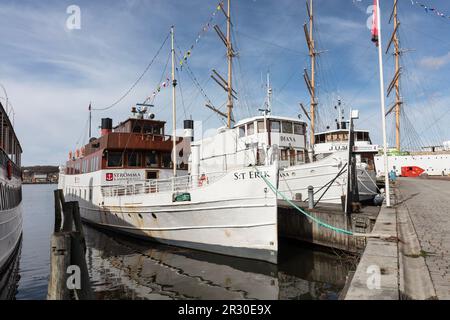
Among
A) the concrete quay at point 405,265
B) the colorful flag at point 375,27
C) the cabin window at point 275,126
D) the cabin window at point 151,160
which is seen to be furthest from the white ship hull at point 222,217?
the cabin window at point 275,126

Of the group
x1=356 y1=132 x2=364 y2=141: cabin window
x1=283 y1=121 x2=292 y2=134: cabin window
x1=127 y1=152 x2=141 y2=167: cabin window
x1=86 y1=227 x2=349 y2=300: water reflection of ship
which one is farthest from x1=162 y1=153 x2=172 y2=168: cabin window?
x1=356 y1=132 x2=364 y2=141: cabin window

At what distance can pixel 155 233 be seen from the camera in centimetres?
1394

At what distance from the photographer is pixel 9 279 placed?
34.8 feet

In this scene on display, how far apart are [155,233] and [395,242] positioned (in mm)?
10358

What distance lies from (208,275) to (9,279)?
7314mm

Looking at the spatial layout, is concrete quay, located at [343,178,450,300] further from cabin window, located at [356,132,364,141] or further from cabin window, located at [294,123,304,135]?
cabin window, located at [356,132,364,141]

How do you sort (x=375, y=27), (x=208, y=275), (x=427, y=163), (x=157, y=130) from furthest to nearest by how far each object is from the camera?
1. (x=427, y=163)
2. (x=157, y=130)
3. (x=375, y=27)
4. (x=208, y=275)

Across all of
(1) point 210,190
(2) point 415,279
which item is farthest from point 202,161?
(2) point 415,279

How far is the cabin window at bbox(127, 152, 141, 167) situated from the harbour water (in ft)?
19.0

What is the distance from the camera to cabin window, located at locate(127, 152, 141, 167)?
A: 723 inches

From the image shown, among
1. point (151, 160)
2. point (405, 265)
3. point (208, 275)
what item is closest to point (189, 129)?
point (151, 160)

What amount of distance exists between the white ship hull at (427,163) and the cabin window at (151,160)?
40426mm

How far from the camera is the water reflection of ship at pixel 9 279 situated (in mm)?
9184

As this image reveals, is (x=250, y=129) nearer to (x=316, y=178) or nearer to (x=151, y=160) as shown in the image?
(x=316, y=178)
